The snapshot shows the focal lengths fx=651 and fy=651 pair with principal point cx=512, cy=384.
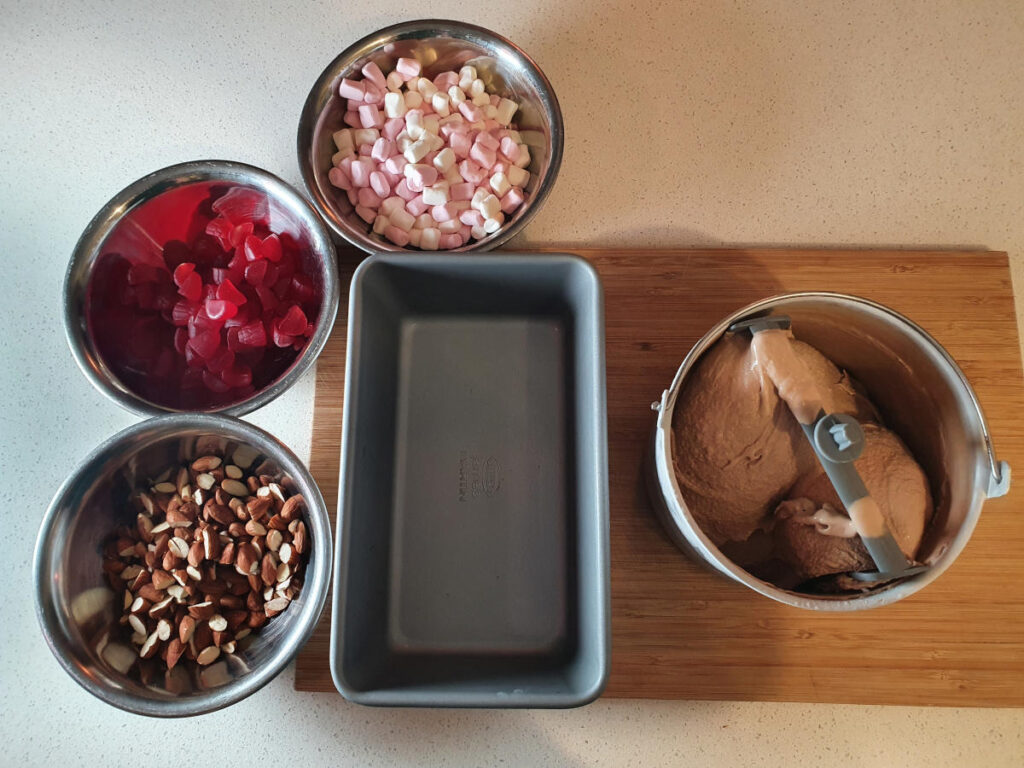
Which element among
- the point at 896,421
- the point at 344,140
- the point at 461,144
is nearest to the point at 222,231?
the point at 344,140

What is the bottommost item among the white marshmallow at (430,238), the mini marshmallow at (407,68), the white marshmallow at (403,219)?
the white marshmallow at (430,238)

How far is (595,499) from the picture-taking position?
580mm

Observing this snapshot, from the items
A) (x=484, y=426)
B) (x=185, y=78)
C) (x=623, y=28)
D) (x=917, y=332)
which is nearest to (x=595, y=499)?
(x=484, y=426)

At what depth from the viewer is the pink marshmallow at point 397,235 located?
2.27 feet

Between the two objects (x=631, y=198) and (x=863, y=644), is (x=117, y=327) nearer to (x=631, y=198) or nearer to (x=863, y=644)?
(x=631, y=198)

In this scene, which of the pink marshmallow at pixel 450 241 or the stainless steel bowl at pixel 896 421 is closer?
the stainless steel bowl at pixel 896 421

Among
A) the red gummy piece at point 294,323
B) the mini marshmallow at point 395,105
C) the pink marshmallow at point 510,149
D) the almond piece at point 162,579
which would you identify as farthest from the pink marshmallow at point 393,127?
the almond piece at point 162,579

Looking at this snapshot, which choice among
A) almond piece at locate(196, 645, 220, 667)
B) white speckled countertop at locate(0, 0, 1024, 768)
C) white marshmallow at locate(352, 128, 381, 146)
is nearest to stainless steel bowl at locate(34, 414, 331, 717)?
almond piece at locate(196, 645, 220, 667)

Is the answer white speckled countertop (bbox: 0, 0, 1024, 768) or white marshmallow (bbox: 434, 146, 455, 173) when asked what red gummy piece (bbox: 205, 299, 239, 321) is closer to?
white speckled countertop (bbox: 0, 0, 1024, 768)

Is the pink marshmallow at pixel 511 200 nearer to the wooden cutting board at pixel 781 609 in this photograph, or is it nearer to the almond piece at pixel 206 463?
the wooden cutting board at pixel 781 609

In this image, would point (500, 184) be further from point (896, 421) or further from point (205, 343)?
point (896, 421)

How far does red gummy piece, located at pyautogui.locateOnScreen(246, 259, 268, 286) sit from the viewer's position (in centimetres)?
64

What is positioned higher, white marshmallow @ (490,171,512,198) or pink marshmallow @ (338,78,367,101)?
pink marshmallow @ (338,78,367,101)

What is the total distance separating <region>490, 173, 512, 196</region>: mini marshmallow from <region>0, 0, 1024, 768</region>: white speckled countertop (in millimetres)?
66
